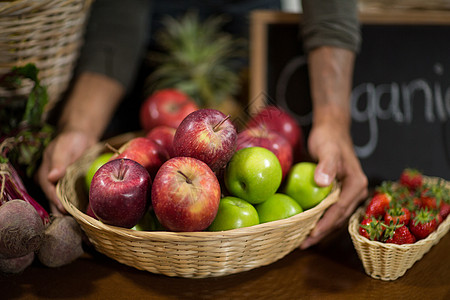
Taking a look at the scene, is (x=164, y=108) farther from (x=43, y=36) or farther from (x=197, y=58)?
(x=197, y=58)

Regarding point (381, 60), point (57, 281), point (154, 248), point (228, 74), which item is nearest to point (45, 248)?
point (57, 281)

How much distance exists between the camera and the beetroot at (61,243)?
83 centimetres

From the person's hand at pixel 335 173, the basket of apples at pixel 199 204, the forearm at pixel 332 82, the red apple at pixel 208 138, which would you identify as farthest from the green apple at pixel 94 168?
the forearm at pixel 332 82

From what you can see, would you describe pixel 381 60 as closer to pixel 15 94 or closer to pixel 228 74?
pixel 228 74

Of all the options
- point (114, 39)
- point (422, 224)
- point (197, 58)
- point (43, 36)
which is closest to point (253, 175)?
point (422, 224)

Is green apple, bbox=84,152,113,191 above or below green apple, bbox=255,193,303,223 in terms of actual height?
above

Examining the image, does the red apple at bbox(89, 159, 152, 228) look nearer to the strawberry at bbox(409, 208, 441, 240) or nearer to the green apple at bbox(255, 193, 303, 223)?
the green apple at bbox(255, 193, 303, 223)

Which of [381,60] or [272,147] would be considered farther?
[381,60]

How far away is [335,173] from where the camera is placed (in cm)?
93

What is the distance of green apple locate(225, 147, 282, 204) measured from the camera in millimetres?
835

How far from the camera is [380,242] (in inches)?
31.4

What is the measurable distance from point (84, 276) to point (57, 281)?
0.17 ft

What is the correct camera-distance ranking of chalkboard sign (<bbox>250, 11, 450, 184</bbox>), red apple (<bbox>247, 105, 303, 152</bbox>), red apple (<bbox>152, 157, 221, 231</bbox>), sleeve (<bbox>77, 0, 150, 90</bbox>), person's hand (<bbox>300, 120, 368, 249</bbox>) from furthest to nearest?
sleeve (<bbox>77, 0, 150, 90</bbox>) → chalkboard sign (<bbox>250, 11, 450, 184</bbox>) → red apple (<bbox>247, 105, 303, 152</bbox>) → person's hand (<bbox>300, 120, 368, 249</bbox>) → red apple (<bbox>152, 157, 221, 231</bbox>)

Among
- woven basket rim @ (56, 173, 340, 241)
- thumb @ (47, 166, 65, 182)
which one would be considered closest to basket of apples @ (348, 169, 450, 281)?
woven basket rim @ (56, 173, 340, 241)
